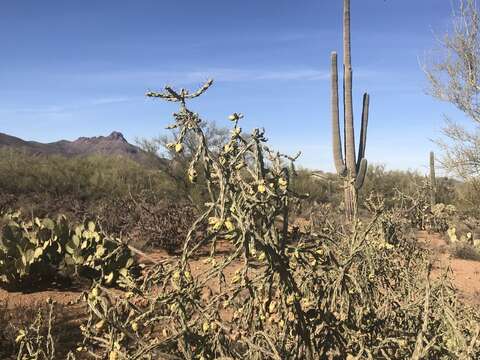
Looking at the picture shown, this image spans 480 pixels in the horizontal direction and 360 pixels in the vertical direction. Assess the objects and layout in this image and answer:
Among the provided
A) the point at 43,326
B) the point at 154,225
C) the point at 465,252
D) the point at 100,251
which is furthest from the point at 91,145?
the point at 43,326

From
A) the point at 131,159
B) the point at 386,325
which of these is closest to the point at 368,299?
the point at 386,325

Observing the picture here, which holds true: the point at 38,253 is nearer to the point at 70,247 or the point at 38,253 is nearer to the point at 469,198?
the point at 70,247

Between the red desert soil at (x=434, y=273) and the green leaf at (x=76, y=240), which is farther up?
the green leaf at (x=76, y=240)

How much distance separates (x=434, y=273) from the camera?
816cm

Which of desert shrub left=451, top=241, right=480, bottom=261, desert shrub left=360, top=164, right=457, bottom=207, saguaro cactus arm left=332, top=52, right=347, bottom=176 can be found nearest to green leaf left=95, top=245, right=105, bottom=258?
saguaro cactus arm left=332, top=52, right=347, bottom=176

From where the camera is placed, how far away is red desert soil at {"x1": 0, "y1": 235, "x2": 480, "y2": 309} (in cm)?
539

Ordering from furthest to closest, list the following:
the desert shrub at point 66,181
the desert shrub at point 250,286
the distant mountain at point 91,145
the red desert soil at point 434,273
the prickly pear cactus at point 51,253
A: the distant mountain at point 91,145 < the desert shrub at point 66,181 < the prickly pear cactus at point 51,253 < the red desert soil at point 434,273 < the desert shrub at point 250,286

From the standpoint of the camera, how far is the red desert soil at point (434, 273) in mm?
5387

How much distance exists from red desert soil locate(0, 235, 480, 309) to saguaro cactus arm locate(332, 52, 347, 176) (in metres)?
3.14

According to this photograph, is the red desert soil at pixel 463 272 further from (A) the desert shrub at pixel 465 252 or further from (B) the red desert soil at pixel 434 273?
(A) the desert shrub at pixel 465 252

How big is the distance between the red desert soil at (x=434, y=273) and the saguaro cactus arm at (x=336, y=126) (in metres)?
3.14

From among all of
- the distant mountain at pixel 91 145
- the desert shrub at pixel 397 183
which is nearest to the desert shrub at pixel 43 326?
the desert shrub at pixel 397 183

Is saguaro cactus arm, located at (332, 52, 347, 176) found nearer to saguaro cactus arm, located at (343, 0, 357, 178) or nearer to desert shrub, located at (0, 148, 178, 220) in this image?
saguaro cactus arm, located at (343, 0, 357, 178)

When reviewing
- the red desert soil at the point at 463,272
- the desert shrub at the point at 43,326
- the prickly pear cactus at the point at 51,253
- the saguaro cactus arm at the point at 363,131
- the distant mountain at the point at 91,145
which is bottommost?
the red desert soil at the point at 463,272
